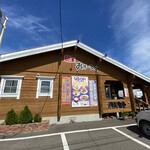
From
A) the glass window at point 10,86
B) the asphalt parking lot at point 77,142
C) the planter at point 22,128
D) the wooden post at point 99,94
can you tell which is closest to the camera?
the asphalt parking lot at point 77,142

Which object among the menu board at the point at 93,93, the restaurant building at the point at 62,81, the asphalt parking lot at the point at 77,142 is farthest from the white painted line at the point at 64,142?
the menu board at the point at 93,93

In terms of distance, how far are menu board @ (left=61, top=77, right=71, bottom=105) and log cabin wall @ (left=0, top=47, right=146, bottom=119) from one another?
34cm

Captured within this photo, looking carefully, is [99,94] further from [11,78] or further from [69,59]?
[11,78]

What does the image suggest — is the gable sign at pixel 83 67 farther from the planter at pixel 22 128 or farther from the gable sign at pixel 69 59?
the planter at pixel 22 128

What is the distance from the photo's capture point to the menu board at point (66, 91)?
21.5 ft

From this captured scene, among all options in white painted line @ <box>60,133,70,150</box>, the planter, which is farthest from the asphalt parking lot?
the planter

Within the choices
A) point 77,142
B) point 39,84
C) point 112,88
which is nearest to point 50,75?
point 39,84

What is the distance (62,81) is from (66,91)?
34.3 inches

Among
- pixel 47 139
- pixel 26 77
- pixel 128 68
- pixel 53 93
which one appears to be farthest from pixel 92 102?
pixel 26 77

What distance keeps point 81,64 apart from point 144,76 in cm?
631

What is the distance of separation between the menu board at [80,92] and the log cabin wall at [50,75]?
0.37 metres

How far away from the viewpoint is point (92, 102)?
23.1 feet

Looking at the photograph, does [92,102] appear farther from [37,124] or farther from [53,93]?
[37,124]

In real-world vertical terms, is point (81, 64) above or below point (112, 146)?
above
